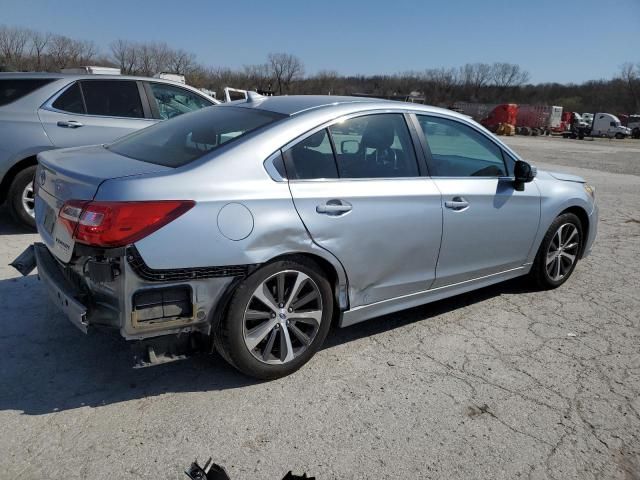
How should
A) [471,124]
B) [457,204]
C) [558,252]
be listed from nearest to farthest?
[457,204] → [471,124] → [558,252]

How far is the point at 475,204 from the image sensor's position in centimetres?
383

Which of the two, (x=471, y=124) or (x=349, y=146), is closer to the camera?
(x=349, y=146)

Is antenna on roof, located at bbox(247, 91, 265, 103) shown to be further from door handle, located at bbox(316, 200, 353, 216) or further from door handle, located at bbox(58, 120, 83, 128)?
door handle, located at bbox(58, 120, 83, 128)

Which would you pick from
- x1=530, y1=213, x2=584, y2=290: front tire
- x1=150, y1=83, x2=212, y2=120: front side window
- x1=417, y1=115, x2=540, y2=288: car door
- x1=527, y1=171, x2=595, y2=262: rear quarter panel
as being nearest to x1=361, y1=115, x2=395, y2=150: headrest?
x1=417, y1=115, x2=540, y2=288: car door

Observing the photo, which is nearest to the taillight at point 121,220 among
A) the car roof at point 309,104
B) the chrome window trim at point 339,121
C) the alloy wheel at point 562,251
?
the chrome window trim at point 339,121

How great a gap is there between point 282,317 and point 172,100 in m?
4.64

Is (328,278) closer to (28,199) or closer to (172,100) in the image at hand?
(28,199)

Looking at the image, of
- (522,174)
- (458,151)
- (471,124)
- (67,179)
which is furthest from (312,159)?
(522,174)

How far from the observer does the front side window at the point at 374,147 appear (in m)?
3.29

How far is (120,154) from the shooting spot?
323cm

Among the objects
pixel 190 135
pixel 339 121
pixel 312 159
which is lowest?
pixel 312 159

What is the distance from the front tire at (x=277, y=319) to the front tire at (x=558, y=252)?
2398 mm

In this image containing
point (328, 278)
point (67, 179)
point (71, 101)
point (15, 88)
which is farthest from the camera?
point (71, 101)

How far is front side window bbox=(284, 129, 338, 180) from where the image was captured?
3025 mm
